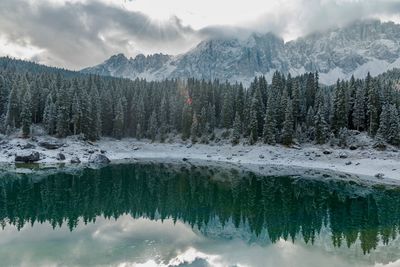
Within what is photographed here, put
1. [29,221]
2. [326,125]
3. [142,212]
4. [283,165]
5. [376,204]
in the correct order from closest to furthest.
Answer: [29,221]
[142,212]
[376,204]
[283,165]
[326,125]

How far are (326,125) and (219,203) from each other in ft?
195

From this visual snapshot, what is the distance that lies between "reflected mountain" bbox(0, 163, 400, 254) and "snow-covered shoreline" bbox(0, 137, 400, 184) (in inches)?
635

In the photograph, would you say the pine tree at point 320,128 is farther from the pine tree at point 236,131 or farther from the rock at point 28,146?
the rock at point 28,146

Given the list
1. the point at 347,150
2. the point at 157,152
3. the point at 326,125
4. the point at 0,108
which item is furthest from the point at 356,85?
the point at 0,108

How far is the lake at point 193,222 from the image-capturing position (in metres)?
25.5

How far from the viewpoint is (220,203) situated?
Result: 1861 inches

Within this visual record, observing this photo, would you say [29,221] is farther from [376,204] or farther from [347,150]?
[347,150]

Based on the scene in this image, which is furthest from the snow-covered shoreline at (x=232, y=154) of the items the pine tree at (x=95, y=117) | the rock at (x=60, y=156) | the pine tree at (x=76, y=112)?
the pine tree at (x=76, y=112)

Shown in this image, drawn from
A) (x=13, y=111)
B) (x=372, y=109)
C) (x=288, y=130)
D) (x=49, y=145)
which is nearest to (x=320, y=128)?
(x=288, y=130)

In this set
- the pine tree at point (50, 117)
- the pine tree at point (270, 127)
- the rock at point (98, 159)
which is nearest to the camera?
the rock at point (98, 159)

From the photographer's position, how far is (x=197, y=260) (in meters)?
24.5

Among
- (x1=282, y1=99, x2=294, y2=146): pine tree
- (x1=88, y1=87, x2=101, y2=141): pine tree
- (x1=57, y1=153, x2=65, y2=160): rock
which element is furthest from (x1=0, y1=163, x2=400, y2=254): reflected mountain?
(x1=88, y1=87, x2=101, y2=141): pine tree

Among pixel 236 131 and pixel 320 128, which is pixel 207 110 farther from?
pixel 320 128

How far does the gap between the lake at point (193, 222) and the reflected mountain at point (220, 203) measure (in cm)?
12
